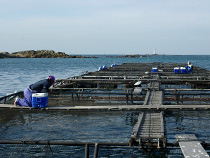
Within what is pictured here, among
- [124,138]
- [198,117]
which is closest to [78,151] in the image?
[124,138]

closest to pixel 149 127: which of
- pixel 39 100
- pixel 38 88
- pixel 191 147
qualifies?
pixel 191 147

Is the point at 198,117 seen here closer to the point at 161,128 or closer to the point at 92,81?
the point at 161,128

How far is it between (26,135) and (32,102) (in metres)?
1.97

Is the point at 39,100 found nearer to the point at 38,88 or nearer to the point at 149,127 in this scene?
the point at 38,88

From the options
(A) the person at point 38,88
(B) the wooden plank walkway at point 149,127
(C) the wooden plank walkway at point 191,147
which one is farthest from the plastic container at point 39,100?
(C) the wooden plank walkway at point 191,147

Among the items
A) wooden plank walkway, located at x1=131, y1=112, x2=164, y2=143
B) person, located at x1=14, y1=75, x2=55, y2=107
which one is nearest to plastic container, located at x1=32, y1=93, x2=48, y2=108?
person, located at x1=14, y1=75, x2=55, y2=107

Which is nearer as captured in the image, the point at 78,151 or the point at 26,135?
the point at 78,151

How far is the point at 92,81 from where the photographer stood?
1320 inches

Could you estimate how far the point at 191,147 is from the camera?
33.6ft

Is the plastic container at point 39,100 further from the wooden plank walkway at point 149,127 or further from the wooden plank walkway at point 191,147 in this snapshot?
the wooden plank walkway at point 191,147

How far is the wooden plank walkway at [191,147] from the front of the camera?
9.66 metres

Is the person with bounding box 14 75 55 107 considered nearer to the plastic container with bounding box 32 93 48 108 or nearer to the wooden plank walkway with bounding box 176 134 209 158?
the plastic container with bounding box 32 93 48 108

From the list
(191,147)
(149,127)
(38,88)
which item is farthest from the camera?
(38,88)

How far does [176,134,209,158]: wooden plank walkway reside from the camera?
966 cm
